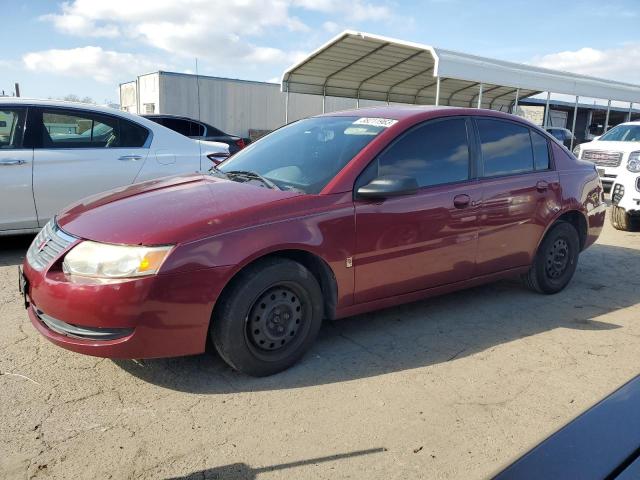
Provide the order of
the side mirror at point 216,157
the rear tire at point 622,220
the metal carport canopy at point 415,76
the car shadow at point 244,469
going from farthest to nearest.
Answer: the metal carport canopy at point 415,76 < the rear tire at point 622,220 < the side mirror at point 216,157 < the car shadow at point 244,469

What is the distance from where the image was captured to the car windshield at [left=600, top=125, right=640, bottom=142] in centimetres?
1121

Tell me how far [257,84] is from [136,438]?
2088cm

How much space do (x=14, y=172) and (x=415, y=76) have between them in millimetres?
14383

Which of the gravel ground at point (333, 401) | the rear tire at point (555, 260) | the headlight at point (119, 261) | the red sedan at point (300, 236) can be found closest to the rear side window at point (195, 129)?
the red sedan at point (300, 236)

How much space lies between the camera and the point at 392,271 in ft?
11.5

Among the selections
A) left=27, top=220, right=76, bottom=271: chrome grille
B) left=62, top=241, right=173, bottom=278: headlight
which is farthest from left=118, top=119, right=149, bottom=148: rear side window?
left=62, top=241, right=173, bottom=278: headlight

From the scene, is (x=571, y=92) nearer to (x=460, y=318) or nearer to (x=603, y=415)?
(x=460, y=318)

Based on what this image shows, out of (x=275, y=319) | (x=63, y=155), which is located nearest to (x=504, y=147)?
(x=275, y=319)

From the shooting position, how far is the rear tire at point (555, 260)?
15.0 feet

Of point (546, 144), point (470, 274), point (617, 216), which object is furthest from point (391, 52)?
point (470, 274)

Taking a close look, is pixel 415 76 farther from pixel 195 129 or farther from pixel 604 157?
pixel 195 129

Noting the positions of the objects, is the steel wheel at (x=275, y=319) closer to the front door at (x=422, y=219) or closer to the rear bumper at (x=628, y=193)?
the front door at (x=422, y=219)

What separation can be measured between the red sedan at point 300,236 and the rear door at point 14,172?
2181 mm

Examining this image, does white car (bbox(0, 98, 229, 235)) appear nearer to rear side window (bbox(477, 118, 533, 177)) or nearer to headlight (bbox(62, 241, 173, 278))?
headlight (bbox(62, 241, 173, 278))
